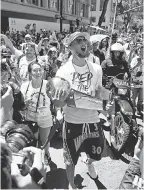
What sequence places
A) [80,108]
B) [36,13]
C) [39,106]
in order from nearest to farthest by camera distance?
[80,108], [39,106], [36,13]

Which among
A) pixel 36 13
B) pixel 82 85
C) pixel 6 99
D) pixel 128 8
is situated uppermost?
pixel 128 8

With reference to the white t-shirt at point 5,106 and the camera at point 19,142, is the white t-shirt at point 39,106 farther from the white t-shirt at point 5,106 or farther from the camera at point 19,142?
the camera at point 19,142

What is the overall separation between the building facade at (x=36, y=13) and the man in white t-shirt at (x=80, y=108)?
1191 centimetres

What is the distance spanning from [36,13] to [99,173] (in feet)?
Result: 97.8

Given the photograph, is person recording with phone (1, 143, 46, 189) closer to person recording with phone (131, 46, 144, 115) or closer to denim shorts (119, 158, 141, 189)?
denim shorts (119, 158, 141, 189)

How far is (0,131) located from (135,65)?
435cm

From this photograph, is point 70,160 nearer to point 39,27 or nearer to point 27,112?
point 27,112

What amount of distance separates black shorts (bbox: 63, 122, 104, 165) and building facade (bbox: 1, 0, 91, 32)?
12204 mm

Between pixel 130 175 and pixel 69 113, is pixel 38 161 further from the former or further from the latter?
pixel 69 113

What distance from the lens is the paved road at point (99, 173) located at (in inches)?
126

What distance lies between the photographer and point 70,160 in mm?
2730

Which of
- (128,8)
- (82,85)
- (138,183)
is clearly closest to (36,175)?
(138,183)

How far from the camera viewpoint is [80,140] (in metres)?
2.71

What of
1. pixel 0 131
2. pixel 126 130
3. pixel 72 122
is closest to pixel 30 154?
pixel 0 131
